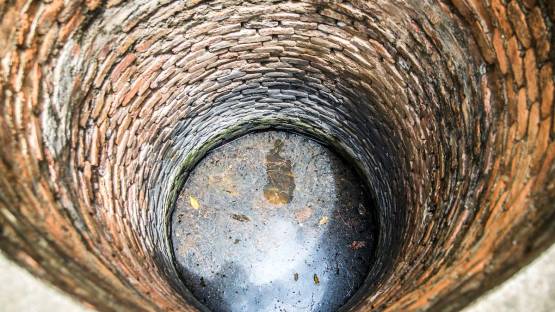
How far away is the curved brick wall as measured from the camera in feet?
4.88

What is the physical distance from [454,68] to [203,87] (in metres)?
1.45

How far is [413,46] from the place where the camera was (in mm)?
2199

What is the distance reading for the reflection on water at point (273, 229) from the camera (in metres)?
3.00

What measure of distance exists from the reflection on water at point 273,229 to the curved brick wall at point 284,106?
218mm

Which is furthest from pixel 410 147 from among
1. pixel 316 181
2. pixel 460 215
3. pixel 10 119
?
pixel 10 119

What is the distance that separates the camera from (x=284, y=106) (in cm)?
318

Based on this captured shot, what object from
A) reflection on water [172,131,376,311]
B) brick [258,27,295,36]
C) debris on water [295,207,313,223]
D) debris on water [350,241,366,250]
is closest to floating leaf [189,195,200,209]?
reflection on water [172,131,376,311]

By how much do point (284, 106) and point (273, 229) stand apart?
883 mm

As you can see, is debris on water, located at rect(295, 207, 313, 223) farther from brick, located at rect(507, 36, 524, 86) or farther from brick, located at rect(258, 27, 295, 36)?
brick, located at rect(507, 36, 524, 86)

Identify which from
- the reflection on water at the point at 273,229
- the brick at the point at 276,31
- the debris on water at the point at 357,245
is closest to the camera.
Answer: the brick at the point at 276,31

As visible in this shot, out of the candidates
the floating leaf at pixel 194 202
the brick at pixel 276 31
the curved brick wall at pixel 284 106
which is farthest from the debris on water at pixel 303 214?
the brick at pixel 276 31

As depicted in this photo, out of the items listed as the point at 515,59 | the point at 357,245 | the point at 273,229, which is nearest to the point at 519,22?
the point at 515,59

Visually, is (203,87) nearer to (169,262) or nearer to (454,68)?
(169,262)

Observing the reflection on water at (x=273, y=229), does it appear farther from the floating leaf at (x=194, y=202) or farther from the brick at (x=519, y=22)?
the brick at (x=519, y=22)
